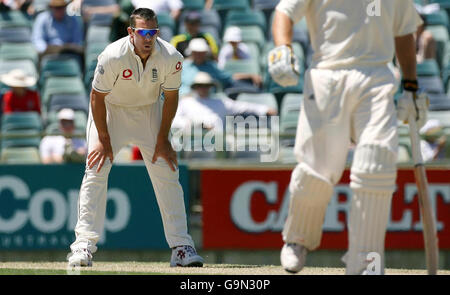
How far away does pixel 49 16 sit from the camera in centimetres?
1341

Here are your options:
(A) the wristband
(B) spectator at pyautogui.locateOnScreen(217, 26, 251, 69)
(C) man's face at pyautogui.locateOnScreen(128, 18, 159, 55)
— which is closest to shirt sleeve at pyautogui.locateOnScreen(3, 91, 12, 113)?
(B) spectator at pyautogui.locateOnScreen(217, 26, 251, 69)

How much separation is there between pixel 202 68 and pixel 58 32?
2.13m

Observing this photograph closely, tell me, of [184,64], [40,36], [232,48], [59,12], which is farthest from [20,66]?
[232,48]

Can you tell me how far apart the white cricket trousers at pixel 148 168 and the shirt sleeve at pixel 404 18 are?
2.05 m

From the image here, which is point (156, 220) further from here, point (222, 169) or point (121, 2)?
point (121, 2)

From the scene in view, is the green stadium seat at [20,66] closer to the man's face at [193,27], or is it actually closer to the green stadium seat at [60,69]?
the green stadium seat at [60,69]

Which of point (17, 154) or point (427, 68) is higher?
point (427, 68)

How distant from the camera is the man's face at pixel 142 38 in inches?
281

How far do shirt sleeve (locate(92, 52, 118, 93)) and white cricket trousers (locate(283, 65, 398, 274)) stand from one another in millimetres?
1517

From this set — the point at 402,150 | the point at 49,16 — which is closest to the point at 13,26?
the point at 49,16

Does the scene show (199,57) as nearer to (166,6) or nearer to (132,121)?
(166,6)

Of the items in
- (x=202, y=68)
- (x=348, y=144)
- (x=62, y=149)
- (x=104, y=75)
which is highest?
(x=202, y=68)

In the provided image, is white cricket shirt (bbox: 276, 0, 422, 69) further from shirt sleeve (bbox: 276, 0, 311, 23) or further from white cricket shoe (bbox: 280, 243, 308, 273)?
white cricket shoe (bbox: 280, 243, 308, 273)

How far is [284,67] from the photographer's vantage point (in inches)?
244
